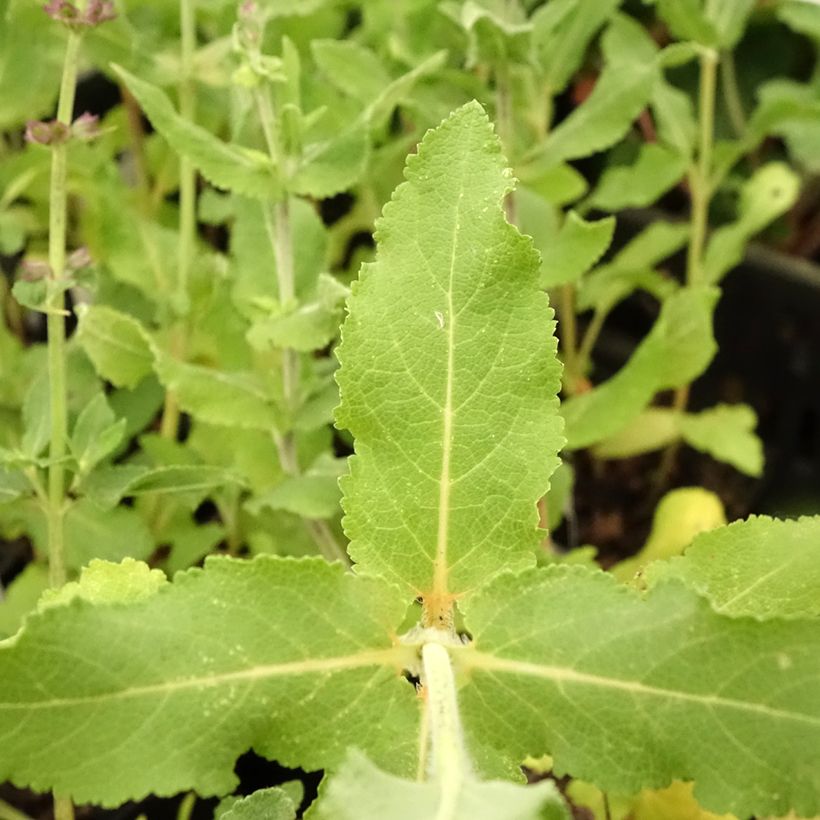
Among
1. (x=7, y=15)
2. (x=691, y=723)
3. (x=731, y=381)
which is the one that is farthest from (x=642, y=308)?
(x=691, y=723)

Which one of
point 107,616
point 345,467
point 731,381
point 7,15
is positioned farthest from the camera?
point 731,381

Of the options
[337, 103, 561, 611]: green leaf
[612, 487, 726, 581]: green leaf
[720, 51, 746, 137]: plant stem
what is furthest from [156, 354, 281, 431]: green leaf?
[720, 51, 746, 137]: plant stem

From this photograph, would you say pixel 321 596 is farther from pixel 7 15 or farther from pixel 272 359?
pixel 7 15

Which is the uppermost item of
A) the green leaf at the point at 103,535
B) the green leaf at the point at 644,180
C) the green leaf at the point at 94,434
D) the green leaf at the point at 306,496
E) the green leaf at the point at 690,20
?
the green leaf at the point at 690,20

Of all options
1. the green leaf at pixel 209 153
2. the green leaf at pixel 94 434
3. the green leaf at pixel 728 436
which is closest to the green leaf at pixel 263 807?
the green leaf at pixel 94 434

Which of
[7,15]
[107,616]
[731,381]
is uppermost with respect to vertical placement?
[7,15]

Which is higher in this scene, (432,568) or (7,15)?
(7,15)

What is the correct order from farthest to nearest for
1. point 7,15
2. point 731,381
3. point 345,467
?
point 731,381, point 7,15, point 345,467

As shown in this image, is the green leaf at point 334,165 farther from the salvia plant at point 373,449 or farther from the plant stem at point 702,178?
the plant stem at point 702,178
